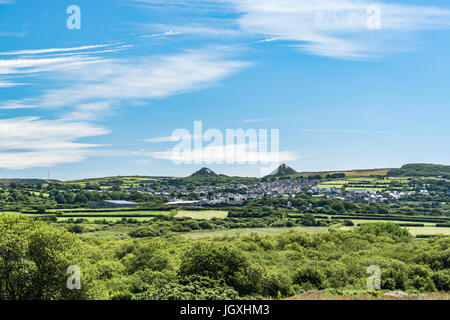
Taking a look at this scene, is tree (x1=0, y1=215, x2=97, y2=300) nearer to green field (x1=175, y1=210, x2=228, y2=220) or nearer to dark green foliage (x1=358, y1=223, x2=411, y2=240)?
dark green foliage (x1=358, y1=223, x2=411, y2=240)

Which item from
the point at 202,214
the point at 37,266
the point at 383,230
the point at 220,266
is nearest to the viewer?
the point at 37,266

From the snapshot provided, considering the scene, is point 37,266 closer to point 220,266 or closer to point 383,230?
point 220,266

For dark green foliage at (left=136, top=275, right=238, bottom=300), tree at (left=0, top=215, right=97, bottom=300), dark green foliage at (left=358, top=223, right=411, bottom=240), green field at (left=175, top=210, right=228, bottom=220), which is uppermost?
tree at (left=0, top=215, right=97, bottom=300)

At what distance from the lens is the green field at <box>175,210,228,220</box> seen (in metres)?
129

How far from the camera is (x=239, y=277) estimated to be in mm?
38656

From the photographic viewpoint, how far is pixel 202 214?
13500 centimetres

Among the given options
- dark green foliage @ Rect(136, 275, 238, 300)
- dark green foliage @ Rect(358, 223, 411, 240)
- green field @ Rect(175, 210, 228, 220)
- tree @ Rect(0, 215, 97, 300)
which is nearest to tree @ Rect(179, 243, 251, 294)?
dark green foliage @ Rect(136, 275, 238, 300)

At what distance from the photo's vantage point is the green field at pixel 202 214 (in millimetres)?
129250

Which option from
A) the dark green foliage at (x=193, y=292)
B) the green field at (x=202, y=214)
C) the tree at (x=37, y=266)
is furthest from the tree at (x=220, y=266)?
the green field at (x=202, y=214)

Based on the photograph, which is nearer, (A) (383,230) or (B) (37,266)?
(B) (37,266)

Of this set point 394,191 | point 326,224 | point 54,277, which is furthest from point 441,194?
point 54,277

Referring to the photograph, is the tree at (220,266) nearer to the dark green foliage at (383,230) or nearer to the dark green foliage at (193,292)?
the dark green foliage at (193,292)

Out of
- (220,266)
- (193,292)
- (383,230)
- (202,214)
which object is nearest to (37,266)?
(193,292)
